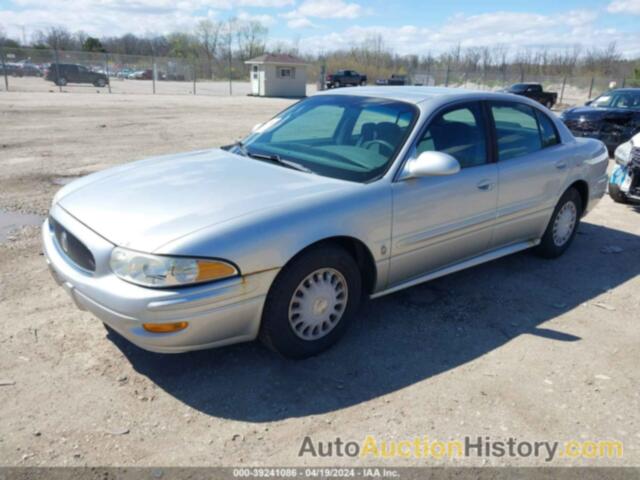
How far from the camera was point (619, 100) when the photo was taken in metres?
12.6

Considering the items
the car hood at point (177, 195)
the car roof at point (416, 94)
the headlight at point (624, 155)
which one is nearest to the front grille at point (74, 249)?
the car hood at point (177, 195)

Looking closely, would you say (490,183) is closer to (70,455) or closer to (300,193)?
(300,193)

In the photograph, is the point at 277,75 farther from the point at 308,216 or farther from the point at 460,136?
the point at 308,216

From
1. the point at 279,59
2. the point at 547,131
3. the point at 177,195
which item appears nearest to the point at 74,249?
the point at 177,195

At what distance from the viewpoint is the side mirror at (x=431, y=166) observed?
3436mm

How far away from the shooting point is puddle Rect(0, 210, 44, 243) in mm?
5523

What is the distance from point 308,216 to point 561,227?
3.31 metres

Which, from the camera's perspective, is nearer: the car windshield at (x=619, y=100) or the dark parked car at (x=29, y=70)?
the car windshield at (x=619, y=100)

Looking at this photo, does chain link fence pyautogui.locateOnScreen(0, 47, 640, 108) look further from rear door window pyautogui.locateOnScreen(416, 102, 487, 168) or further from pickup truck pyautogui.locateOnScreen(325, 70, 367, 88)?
rear door window pyautogui.locateOnScreen(416, 102, 487, 168)

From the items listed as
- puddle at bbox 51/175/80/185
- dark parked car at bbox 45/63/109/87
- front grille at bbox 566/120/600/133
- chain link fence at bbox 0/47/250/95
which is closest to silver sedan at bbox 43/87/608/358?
puddle at bbox 51/175/80/185

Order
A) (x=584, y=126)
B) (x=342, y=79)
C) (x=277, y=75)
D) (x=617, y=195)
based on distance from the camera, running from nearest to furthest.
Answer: (x=617, y=195) → (x=584, y=126) → (x=277, y=75) → (x=342, y=79)

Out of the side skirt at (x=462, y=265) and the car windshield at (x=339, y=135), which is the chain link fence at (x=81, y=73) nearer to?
the car windshield at (x=339, y=135)

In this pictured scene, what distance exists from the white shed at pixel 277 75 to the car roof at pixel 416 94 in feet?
107

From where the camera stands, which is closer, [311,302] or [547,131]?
[311,302]
